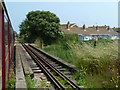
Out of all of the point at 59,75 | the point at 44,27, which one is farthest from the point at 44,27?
the point at 59,75

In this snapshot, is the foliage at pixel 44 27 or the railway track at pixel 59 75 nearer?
the railway track at pixel 59 75

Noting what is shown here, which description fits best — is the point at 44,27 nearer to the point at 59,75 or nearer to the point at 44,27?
the point at 44,27

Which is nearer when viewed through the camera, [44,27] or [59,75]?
[59,75]

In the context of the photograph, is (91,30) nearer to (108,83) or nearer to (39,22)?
(39,22)

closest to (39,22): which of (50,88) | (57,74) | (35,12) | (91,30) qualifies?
(35,12)

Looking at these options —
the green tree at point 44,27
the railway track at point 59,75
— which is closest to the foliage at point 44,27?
the green tree at point 44,27

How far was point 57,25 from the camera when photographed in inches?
1155

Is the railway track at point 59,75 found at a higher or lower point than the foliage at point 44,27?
lower

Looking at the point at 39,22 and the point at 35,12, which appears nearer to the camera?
the point at 39,22

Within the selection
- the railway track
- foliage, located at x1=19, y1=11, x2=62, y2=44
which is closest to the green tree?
foliage, located at x1=19, y1=11, x2=62, y2=44

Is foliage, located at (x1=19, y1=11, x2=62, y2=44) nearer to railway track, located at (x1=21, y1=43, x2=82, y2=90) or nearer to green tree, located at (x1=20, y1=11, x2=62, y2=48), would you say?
green tree, located at (x1=20, y1=11, x2=62, y2=48)

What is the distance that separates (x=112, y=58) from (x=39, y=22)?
21601 millimetres

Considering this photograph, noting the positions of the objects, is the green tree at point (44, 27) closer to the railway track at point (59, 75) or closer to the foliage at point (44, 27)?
the foliage at point (44, 27)

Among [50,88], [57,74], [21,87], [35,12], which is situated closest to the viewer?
[21,87]
